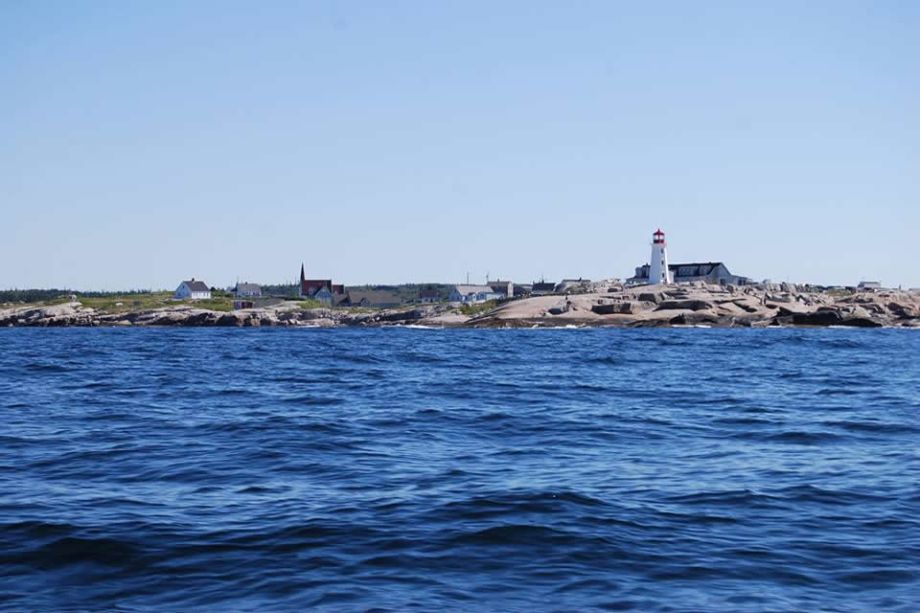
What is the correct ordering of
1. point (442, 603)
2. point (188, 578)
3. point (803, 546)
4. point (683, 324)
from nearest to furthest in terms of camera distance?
point (442, 603), point (188, 578), point (803, 546), point (683, 324)

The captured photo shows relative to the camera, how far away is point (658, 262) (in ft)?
488

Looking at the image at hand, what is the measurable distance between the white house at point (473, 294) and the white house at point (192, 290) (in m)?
45.8

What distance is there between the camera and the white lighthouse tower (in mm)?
148125

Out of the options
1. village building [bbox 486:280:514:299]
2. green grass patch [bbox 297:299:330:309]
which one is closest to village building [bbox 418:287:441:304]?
village building [bbox 486:280:514:299]

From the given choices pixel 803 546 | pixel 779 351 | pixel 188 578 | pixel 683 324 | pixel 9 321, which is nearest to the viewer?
pixel 188 578

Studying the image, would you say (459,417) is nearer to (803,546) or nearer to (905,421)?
(905,421)

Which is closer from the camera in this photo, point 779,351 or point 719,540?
point 719,540

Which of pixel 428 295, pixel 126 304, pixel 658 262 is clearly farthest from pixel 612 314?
pixel 126 304

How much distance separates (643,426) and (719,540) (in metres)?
11.2

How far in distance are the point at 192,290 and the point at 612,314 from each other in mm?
88215

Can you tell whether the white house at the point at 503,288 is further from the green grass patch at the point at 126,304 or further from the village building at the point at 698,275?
the green grass patch at the point at 126,304

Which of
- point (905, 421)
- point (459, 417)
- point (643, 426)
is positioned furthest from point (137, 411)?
point (905, 421)

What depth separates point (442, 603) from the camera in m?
10.0

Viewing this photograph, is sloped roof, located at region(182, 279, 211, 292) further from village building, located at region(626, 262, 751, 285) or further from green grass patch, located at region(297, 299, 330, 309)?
village building, located at region(626, 262, 751, 285)
